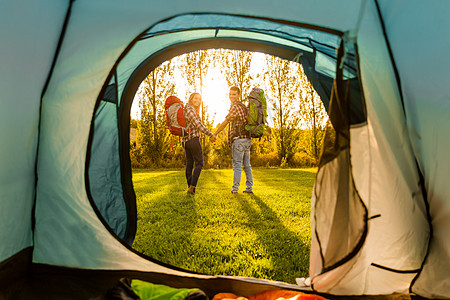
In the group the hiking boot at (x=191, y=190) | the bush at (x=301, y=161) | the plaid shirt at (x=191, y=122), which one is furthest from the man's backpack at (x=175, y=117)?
the bush at (x=301, y=161)

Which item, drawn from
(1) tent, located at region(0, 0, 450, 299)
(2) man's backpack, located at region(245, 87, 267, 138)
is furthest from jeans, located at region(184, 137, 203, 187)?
(1) tent, located at region(0, 0, 450, 299)

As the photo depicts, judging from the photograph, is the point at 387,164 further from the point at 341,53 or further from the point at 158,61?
the point at 158,61

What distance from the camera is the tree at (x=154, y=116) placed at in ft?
29.0

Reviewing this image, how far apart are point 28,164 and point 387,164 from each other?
1.62 meters

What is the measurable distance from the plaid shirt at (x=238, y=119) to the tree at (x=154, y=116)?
15.8ft

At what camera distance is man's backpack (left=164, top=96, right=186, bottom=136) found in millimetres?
4094

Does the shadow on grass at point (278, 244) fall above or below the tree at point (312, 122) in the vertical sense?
below

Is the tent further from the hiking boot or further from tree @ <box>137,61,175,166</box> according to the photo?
tree @ <box>137,61,175,166</box>

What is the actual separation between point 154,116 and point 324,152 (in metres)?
8.06

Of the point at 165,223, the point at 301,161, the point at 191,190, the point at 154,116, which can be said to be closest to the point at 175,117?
the point at 191,190

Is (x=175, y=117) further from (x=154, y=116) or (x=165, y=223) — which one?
(x=154, y=116)

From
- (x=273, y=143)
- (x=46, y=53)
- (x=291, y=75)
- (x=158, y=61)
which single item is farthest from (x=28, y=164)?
(x=291, y=75)

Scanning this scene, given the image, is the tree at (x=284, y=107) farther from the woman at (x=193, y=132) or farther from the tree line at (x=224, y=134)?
the woman at (x=193, y=132)

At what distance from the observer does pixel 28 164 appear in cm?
150
